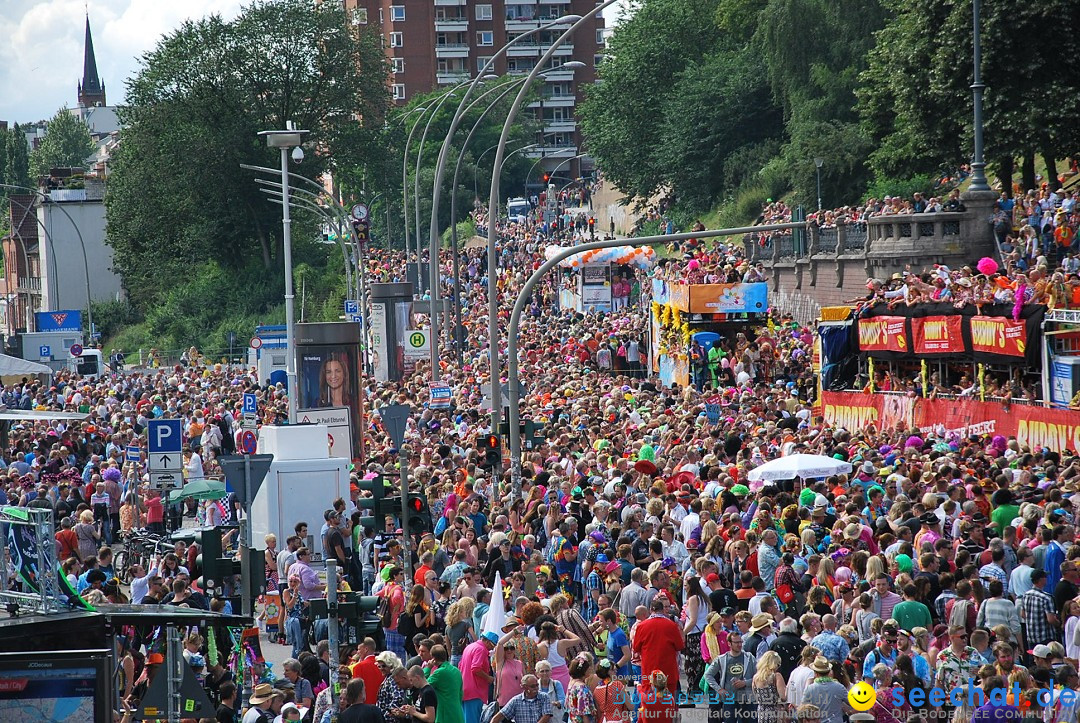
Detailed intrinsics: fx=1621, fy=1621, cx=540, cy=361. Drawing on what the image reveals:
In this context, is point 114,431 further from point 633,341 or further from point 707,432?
point 707,432

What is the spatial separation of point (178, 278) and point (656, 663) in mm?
80795

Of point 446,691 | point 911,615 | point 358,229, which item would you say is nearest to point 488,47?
point 358,229

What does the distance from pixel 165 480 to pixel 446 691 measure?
44.4ft

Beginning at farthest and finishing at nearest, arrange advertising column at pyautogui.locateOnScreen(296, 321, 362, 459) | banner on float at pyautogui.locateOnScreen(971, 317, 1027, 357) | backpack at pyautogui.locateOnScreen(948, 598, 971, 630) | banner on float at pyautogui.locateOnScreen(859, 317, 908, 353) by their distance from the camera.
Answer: advertising column at pyautogui.locateOnScreen(296, 321, 362, 459) → banner on float at pyautogui.locateOnScreen(859, 317, 908, 353) → banner on float at pyautogui.locateOnScreen(971, 317, 1027, 357) → backpack at pyautogui.locateOnScreen(948, 598, 971, 630)

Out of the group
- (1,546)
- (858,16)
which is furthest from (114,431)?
(858,16)

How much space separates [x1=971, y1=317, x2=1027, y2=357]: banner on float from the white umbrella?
6055 millimetres

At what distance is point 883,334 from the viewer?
28047 millimetres

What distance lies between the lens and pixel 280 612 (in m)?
18.2

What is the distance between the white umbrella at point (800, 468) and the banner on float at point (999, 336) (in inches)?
238

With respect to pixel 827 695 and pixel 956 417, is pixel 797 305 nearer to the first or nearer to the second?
pixel 956 417

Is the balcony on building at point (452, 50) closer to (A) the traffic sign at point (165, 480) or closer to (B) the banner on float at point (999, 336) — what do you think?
(B) the banner on float at point (999, 336)

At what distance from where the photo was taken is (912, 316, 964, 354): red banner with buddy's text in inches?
1020

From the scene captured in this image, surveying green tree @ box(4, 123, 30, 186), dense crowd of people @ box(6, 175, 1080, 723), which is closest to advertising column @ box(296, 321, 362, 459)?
dense crowd of people @ box(6, 175, 1080, 723)

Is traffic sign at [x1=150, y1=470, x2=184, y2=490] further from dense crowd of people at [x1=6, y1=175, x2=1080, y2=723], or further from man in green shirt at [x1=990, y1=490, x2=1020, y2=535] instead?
man in green shirt at [x1=990, y1=490, x2=1020, y2=535]
